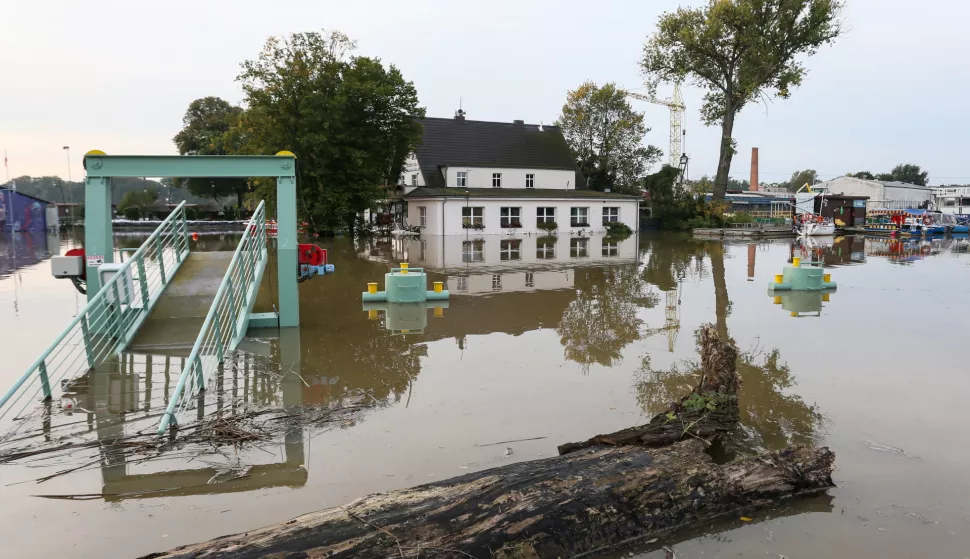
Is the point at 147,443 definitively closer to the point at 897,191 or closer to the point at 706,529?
the point at 706,529

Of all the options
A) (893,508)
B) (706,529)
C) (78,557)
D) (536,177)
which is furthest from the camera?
(536,177)

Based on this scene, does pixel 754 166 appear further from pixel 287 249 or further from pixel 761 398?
pixel 761 398

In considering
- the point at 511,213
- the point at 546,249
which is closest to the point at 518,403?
the point at 546,249

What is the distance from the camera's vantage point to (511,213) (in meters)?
37.8

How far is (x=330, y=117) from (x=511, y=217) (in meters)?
11.9

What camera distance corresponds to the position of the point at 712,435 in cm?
568

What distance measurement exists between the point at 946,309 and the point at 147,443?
1477 centimetres

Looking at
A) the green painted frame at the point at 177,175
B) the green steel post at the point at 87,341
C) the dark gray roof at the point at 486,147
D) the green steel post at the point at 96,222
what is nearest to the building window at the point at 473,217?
the dark gray roof at the point at 486,147

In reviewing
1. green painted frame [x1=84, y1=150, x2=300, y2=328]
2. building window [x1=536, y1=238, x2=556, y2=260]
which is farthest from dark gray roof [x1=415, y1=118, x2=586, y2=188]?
green painted frame [x1=84, y1=150, x2=300, y2=328]

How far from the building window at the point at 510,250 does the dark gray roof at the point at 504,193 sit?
3.94m

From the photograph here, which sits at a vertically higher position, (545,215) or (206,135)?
(206,135)

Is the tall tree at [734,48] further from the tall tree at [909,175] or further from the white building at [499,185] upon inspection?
the tall tree at [909,175]

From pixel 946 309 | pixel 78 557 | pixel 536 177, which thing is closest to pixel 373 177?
pixel 536 177

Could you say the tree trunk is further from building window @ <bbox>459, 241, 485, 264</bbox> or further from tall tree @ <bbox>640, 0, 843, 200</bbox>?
building window @ <bbox>459, 241, 485, 264</bbox>
